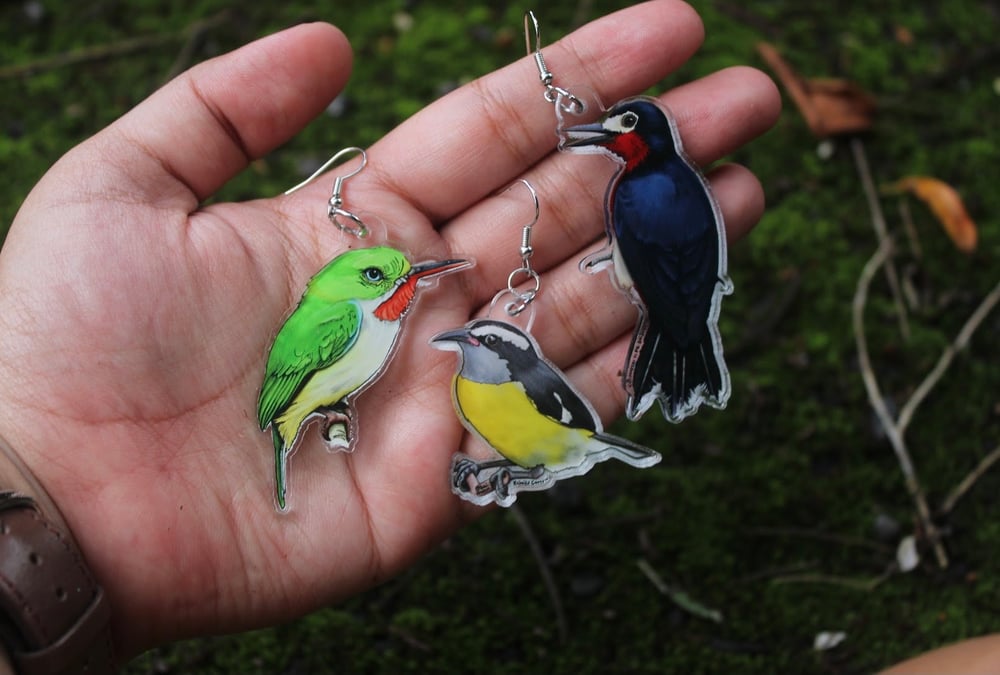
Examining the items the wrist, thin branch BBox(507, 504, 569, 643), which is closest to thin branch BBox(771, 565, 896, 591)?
thin branch BBox(507, 504, 569, 643)

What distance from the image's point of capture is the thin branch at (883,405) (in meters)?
2.71

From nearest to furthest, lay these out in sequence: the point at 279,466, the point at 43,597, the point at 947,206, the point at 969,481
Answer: the point at 43,597
the point at 279,466
the point at 969,481
the point at 947,206

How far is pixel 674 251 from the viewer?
2.26 meters

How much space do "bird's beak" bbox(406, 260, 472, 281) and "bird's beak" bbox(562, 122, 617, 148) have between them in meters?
0.43

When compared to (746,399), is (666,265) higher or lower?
higher

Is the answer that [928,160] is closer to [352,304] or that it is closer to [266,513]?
[352,304]

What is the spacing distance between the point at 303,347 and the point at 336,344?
8 cm

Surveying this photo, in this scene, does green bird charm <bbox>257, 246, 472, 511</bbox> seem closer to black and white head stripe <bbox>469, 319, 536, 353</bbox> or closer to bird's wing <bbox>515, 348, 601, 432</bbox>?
black and white head stripe <bbox>469, 319, 536, 353</bbox>

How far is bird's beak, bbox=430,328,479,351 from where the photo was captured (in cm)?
219

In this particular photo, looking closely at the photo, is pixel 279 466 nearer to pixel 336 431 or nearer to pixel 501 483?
pixel 336 431

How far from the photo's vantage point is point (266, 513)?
2.08 m

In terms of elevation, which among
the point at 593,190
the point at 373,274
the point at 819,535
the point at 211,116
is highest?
the point at 211,116

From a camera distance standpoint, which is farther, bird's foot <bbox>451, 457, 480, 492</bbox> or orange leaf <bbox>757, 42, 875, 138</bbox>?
orange leaf <bbox>757, 42, 875, 138</bbox>

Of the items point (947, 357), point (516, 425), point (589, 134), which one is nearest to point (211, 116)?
point (589, 134)
